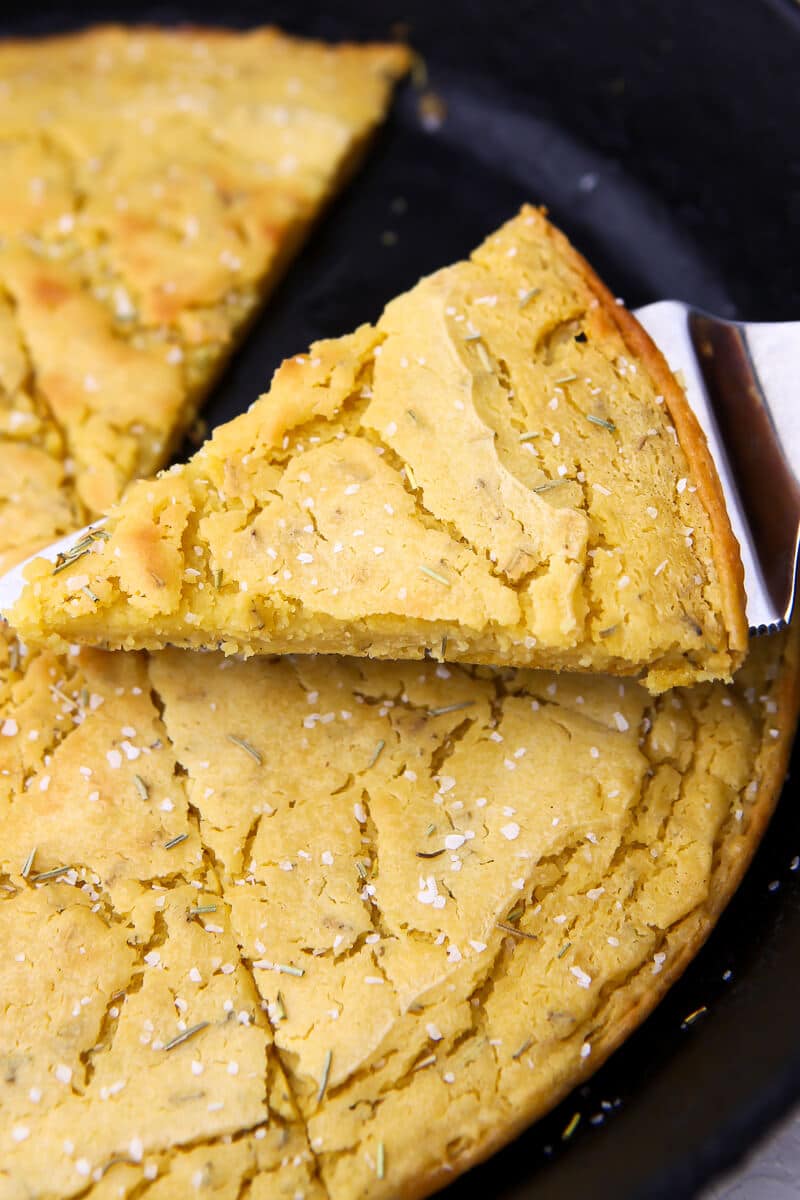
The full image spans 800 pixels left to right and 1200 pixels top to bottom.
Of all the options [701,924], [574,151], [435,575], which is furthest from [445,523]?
[574,151]

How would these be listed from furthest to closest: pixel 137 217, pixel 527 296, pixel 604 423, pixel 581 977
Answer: pixel 137 217, pixel 527 296, pixel 604 423, pixel 581 977

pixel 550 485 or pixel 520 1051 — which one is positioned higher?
pixel 550 485

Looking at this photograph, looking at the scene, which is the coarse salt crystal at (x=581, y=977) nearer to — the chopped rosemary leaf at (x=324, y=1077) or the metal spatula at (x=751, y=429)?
the chopped rosemary leaf at (x=324, y=1077)

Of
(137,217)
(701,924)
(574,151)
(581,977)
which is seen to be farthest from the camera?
(574,151)

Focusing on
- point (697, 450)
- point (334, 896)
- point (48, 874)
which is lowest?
point (48, 874)

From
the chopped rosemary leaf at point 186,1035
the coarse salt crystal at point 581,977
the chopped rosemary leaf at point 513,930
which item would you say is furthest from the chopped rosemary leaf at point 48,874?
the coarse salt crystal at point 581,977

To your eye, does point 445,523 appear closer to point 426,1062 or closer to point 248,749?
point 248,749

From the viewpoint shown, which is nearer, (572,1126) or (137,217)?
(572,1126)
